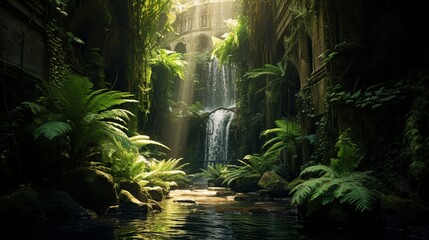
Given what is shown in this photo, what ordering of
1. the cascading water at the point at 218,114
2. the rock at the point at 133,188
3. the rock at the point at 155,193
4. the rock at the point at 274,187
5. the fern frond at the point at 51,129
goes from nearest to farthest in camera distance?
the fern frond at the point at 51,129 < the rock at the point at 133,188 < the rock at the point at 155,193 < the rock at the point at 274,187 < the cascading water at the point at 218,114

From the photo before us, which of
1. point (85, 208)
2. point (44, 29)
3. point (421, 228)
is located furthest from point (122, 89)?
point (421, 228)

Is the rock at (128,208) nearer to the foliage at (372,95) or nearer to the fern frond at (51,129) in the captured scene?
the fern frond at (51,129)

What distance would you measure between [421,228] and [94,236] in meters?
3.56

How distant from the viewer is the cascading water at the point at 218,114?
1873 centimetres

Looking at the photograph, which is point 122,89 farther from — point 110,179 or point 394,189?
point 394,189

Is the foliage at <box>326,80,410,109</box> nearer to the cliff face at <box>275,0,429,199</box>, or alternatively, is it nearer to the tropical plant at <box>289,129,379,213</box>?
the cliff face at <box>275,0,429,199</box>

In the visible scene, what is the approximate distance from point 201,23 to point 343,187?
33757mm

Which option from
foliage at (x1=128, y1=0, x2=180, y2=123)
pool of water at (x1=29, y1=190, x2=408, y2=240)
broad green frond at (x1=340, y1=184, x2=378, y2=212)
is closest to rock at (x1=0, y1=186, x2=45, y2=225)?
pool of water at (x1=29, y1=190, x2=408, y2=240)

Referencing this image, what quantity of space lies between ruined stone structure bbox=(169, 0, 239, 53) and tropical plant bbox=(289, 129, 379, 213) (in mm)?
30922

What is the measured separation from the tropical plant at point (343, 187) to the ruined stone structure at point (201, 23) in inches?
1217

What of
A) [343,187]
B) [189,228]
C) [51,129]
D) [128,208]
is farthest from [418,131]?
[51,129]

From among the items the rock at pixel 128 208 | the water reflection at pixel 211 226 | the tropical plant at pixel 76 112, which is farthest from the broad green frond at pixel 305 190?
the tropical plant at pixel 76 112

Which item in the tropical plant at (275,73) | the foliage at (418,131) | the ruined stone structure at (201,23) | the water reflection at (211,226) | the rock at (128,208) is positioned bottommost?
the water reflection at (211,226)

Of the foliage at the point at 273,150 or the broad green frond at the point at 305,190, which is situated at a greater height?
the foliage at the point at 273,150
